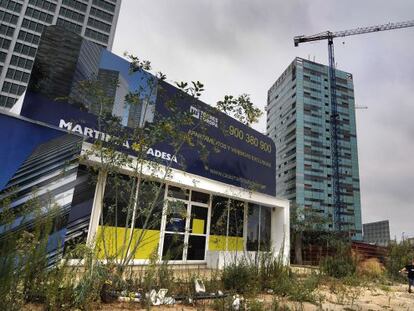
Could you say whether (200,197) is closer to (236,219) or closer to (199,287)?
(236,219)

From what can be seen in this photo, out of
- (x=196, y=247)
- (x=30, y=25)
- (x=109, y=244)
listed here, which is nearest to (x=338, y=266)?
(x=196, y=247)

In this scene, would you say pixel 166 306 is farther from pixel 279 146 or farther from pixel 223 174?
pixel 279 146

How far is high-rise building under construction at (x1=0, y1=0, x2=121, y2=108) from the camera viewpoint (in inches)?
2234

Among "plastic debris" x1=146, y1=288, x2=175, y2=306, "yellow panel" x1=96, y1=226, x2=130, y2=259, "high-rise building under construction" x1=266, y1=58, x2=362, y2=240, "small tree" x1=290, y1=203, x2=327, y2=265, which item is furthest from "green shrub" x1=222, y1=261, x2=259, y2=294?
"high-rise building under construction" x1=266, y1=58, x2=362, y2=240

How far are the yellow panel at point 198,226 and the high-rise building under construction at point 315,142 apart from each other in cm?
7680

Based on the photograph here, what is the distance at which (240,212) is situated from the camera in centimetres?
1358

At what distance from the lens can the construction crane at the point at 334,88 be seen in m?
84.6

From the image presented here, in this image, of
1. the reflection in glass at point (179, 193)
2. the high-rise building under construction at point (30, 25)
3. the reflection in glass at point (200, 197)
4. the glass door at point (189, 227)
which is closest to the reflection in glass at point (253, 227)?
the glass door at point (189, 227)

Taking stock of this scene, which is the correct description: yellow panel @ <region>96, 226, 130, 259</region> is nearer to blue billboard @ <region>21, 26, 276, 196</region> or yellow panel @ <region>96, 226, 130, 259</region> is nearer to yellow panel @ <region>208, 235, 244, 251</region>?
blue billboard @ <region>21, 26, 276, 196</region>

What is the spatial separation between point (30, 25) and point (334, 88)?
84.6 m

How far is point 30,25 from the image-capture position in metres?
61.0

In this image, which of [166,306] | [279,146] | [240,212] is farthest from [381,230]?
[166,306]

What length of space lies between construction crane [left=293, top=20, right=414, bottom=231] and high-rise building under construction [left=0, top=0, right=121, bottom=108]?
6221cm

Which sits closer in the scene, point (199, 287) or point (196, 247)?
point (199, 287)
